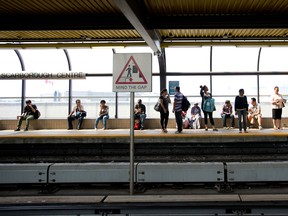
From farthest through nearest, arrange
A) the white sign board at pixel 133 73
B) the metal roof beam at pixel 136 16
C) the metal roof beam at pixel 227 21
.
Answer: the metal roof beam at pixel 227 21, the metal roof beam at pixel 136 16, the white sign board at pixel 133 73

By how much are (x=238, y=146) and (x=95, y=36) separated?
588cm

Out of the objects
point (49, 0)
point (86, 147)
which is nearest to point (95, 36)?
point (49, 0)

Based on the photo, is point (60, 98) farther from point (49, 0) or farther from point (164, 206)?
point (164, 206)

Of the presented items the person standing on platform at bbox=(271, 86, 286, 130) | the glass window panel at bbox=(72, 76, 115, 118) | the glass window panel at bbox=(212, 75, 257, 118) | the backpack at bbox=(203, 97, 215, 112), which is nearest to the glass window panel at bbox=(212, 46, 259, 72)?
the glass window panel at bbox=(212, 75, 257, 118)

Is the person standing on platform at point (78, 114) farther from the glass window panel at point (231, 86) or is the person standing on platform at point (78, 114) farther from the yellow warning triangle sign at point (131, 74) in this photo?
the yellow warning triangle sign at point (131, 74)

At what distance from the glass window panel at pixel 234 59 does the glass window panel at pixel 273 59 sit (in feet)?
1.08

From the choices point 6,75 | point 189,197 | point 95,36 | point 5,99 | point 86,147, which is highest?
point 95,36

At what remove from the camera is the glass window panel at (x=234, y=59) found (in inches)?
521

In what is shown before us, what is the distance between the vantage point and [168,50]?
42.8 ft

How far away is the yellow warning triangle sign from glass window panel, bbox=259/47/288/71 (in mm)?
10117

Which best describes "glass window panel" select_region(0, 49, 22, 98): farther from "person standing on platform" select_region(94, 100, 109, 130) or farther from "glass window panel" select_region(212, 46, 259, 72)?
"glass window panel" select_region(212, 46, 259, 72)

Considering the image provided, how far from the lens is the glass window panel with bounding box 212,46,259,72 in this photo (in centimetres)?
1323

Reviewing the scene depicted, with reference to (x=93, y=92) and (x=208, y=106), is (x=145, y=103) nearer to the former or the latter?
(x=93, y=92)

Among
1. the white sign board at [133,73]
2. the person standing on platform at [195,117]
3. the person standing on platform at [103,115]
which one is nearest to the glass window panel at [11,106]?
the person standing on platform at [103,115]
